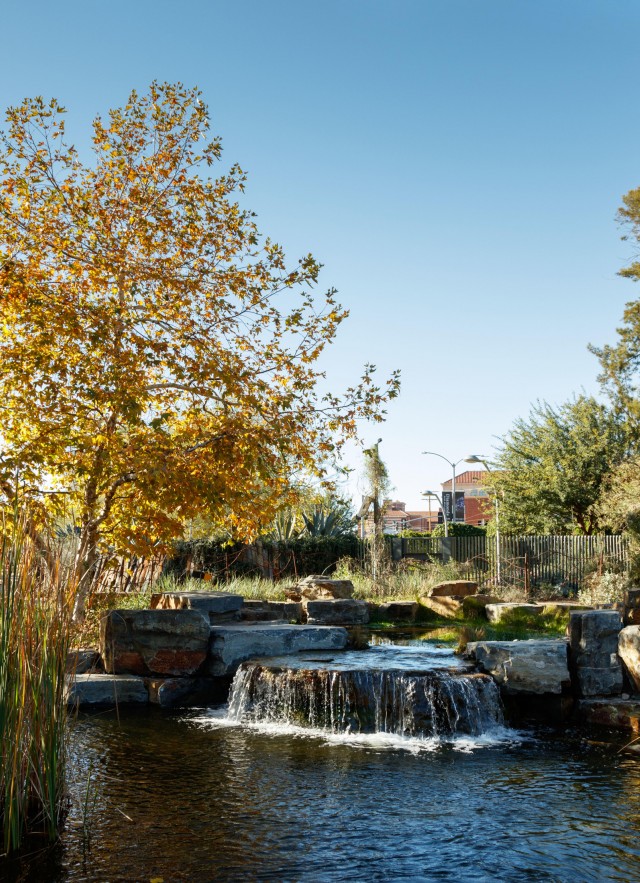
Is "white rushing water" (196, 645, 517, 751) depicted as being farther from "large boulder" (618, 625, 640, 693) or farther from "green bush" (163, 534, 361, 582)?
"green bush" (163, 534, 361, 582)

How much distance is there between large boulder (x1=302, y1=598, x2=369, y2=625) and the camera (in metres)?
12.6

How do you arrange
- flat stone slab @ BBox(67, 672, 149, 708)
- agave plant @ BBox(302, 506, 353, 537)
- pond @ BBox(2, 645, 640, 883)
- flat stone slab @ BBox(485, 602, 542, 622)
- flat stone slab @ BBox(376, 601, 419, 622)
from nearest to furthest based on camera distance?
pond @ BBox(2, 645, 640, 883), flat stone slab @ BBox(67, 672, 149, 708), flat stone slab @ BBox(485, 602, 542, 622), flat stone slab @ BBox(376, 601, 419, 622), agave plant @ BBox(302, 506, 353, 537)

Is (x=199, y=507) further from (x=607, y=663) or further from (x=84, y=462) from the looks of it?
(x=607, y=663)

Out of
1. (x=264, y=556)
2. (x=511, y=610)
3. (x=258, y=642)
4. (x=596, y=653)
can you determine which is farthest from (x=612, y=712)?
(x=264, y=556)

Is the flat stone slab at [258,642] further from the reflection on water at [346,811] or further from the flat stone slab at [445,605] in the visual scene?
the flat stone slab at [445,605]

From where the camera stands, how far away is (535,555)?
65.3 ft

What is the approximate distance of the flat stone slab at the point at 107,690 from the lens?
8.33 meters

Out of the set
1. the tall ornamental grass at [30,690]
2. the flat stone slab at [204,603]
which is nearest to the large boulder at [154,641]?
the flat stone slab at [204,603]

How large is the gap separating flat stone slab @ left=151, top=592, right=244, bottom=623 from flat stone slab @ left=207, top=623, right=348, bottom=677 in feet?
1.24

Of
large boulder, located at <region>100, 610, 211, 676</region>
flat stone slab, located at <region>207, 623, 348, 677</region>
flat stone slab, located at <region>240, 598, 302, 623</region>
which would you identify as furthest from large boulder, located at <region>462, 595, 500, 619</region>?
large boulder, located at <region>100, 610, 211, 676</region>

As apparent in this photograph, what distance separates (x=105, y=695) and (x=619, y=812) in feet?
17.6

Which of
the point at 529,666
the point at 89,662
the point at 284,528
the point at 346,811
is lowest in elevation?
the point at 346,811

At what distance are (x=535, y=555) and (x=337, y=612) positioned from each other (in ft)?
28.4

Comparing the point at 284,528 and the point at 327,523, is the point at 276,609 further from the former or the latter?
the point at 327,523
